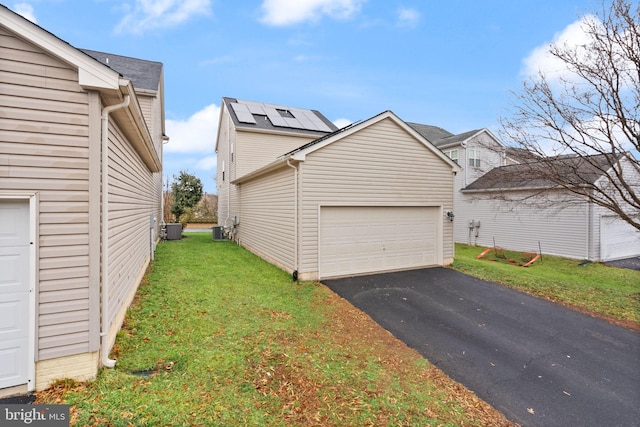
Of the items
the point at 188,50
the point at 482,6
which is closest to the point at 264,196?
the point at 188,50

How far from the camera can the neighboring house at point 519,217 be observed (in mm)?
12821

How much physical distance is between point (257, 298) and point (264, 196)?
5279 mm

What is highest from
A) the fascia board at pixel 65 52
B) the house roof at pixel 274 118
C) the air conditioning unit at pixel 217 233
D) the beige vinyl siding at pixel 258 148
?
the house roof at pixel 274 118

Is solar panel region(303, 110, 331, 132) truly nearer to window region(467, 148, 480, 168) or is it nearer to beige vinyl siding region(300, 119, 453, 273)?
beige vinyl siding region(300, 119, 453, 273)

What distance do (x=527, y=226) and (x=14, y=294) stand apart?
18820 millimetres

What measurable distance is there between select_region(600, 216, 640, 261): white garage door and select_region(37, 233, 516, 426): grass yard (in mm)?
14082

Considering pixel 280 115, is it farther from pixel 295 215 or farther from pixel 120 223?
pixel 120 223

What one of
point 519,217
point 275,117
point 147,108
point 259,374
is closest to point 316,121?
point 275,117

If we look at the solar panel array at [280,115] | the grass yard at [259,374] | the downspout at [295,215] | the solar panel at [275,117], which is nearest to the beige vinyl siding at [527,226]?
the downspout at [295,215]

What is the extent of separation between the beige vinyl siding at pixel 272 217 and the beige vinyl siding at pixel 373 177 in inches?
23.4

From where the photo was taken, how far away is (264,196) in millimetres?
11125

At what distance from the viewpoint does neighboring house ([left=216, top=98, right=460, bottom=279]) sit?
325 inches

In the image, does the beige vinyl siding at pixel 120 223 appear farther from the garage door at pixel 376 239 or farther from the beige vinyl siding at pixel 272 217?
the garage door at pixel 376 239

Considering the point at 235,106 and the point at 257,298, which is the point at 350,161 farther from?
the point at 235,106
